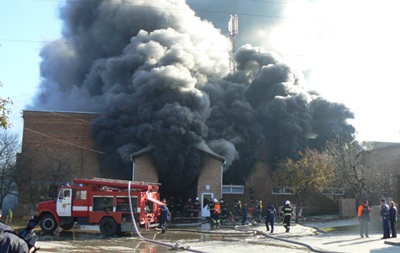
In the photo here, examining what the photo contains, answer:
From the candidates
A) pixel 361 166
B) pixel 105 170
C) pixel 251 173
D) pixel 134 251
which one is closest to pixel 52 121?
pixel 105 170

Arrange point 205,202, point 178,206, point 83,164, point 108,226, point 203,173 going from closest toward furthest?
1. point 108,226
2. point 205,202
3. point 203,173
4. point 178,206
5. point 83,164

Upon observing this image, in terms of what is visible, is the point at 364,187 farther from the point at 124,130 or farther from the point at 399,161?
the point at 124,130

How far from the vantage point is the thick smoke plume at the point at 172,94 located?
115 feet

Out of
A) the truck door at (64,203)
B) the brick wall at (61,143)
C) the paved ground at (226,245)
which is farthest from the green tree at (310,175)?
the brick wall at (61,143)

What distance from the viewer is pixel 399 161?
111 ft

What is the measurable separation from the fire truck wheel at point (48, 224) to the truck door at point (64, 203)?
0.37m

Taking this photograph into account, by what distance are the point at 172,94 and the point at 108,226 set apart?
20.2 meters

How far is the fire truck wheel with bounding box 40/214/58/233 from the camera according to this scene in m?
18.9

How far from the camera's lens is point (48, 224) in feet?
62.5

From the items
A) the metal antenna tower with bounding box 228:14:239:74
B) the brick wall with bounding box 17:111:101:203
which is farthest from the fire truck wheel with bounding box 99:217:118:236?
the metal antenna tower with bounding box 228:14:239:74

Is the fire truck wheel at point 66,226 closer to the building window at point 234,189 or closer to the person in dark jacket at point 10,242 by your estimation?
the person in dark jacket at point 10,242

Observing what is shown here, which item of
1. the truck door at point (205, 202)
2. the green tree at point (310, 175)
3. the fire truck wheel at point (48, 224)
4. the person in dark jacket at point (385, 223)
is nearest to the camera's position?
the person in dark jacket at point (385, 223)

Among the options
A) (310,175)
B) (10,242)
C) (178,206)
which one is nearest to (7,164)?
(178,206)

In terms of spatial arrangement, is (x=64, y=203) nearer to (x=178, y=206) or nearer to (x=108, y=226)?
(x=108, y=226)
